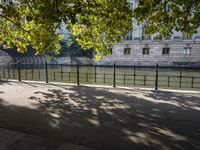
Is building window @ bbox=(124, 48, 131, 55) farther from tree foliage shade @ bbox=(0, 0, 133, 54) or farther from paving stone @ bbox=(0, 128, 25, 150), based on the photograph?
paving stone @ bbox=(0, 128, 25, 150)

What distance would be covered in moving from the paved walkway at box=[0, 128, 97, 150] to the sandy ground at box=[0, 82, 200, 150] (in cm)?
21

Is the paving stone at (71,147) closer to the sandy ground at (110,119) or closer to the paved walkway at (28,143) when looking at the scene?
the paved walkway at (28,143)

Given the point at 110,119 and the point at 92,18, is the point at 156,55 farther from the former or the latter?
the point at 110,119

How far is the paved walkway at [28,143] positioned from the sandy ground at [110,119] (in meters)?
0.21

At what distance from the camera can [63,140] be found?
3508 millimetres

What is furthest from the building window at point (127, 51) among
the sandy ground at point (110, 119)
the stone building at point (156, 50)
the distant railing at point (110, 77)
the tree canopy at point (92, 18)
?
the sandy ground at point (110, 119)

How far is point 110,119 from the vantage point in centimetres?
471

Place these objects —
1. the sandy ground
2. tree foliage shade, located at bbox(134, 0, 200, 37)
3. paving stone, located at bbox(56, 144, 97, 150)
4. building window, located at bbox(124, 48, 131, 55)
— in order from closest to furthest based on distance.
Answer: paving stone, located at bbox(56, 144, 97, 150), the sandy ground, tree foliage shade, located at bbox(134, 0, 200, 37), building window, located at bbox(124, 48, 131, 55)

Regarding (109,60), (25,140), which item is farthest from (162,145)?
(109,60)

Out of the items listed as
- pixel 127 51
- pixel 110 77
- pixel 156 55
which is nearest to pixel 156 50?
pixel 156 55

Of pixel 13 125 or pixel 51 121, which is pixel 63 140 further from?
pixel 13 125

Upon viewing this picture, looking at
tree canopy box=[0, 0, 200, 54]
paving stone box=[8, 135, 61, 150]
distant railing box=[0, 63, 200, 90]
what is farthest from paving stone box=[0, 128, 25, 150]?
distant railing box=[0, 63, 200, 90]

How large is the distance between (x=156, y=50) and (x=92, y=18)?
31.2 m

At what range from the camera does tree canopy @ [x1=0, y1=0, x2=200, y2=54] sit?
6.57m
